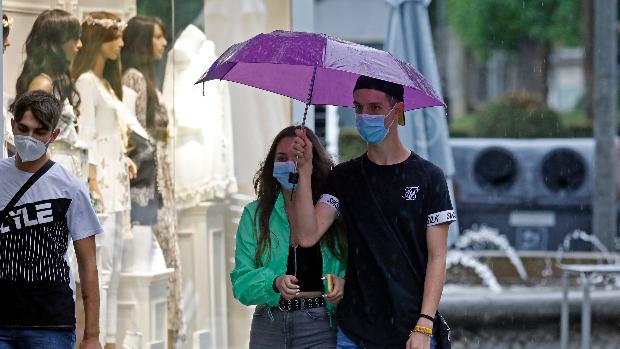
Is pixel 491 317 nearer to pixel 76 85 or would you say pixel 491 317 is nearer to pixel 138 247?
pixel 138 247

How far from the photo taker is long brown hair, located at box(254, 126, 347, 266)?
17.4 ft

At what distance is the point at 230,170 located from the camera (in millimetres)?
8273

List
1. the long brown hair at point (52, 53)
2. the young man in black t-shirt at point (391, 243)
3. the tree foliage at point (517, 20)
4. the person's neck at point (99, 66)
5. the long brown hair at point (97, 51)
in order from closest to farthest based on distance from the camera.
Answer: the young man in black t-shirt at point (391, 243)
the long brown hair at point (52, 53)
the long brown hair at point (97, 51)
the person's neck at point (99, 66)
the tree foliage at point (517, 20)

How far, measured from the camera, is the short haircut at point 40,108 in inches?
198

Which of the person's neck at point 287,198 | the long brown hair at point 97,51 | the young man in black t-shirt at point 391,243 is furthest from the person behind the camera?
the long brown hair at point 97,51

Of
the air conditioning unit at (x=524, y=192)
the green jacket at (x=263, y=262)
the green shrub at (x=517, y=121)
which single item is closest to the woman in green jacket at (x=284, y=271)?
the green jacket at (x=263, y=262)

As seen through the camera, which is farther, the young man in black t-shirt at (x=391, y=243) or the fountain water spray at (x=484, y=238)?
the fountain water spray at (x=484, y=238)

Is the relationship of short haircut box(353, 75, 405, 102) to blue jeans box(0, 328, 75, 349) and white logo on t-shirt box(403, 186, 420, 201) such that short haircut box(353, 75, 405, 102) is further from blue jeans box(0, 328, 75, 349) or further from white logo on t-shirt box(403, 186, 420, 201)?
blue jeans box(0, 328, 75, 349)

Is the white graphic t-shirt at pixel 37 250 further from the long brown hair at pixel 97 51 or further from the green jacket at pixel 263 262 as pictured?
the long brown hair at pixel 97 51

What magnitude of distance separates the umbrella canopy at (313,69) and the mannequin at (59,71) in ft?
4.85

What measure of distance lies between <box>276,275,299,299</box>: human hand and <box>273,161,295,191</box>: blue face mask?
13.5 inches

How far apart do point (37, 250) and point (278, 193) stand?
0.90 meters

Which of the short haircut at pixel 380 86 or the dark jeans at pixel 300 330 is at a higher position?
the short haircut at pixel 380 86

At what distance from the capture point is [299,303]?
5270 mm
